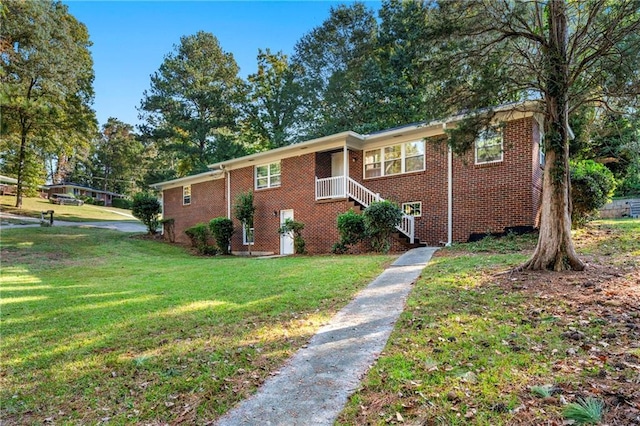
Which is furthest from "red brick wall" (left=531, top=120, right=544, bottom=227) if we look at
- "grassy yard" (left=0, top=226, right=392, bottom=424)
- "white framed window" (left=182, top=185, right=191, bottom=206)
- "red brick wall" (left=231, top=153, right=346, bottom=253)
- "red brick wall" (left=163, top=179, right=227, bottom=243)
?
"white framed window" (left=182, top=185, right=191, bottom=206)

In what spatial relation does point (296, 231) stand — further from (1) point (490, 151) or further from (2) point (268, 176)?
(1) point (490, 151)

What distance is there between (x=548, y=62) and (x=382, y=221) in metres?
6.53

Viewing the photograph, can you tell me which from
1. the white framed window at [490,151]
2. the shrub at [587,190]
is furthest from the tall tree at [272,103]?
the shrub at [587,190]

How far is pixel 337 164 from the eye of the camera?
16469mm

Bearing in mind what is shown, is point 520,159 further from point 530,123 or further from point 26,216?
point 26,216

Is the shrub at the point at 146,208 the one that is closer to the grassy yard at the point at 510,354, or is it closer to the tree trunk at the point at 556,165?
the grassy yard at the point at 510,354

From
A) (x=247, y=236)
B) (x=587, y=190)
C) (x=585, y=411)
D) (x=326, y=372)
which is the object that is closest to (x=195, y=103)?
(x=247, y=236)

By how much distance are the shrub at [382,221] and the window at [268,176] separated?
6.50 metres

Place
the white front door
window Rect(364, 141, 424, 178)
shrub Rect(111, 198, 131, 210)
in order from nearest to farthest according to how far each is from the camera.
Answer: window Rect(364, 141, 424, 178)
the white front door
shrub Rect(111, 198, 131, 210)

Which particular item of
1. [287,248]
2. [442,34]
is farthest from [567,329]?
[287,248]

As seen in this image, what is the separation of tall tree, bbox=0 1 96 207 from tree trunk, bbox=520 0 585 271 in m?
18.2

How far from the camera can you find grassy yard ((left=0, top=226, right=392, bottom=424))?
3262 mm

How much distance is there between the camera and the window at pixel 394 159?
13.8m

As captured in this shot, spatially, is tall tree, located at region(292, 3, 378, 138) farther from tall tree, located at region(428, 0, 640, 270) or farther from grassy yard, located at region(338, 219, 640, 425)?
grassy yard, located at region(338, 219, 640, 425)
